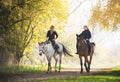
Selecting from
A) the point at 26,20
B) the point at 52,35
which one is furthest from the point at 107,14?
the point at 26,20

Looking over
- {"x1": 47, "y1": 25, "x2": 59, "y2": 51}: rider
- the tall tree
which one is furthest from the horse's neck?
the tall tree

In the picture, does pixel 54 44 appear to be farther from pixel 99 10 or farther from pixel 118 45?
pixel 118 45

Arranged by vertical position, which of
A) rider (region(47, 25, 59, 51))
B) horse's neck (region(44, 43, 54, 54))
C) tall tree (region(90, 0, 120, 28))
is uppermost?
tall tree (region(90, 0, 120, 28))

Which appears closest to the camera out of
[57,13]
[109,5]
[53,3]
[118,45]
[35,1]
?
[109,5]

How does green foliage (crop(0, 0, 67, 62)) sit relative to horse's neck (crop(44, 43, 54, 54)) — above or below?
above

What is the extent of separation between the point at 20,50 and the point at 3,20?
408cm

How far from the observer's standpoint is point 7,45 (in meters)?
28.1

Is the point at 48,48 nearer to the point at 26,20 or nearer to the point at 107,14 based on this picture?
the point at 107,14

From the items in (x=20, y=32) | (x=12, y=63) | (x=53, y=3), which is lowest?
(x=12, y=63)

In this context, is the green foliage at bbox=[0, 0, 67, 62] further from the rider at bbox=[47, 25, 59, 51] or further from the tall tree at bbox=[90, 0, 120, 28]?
the tall tree at bbox=[90, 0, 120, 28]

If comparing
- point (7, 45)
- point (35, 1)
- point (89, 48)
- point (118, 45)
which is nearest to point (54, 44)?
point (89, 48)

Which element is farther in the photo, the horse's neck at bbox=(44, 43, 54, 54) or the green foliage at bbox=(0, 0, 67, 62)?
the green foliage at bbox=(0, 0, 67, 62)

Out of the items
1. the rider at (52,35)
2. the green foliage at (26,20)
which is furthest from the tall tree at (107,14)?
the green foliage at (26,20)

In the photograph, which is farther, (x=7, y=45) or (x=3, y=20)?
(x=7, y=45)
